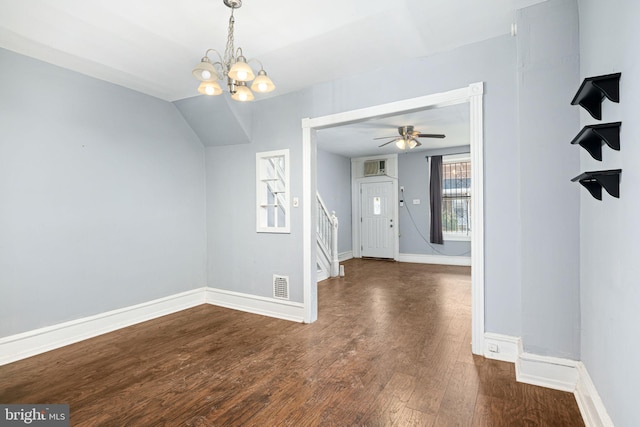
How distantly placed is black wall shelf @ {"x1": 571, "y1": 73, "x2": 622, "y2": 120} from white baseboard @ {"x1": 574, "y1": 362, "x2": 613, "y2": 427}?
155 cm

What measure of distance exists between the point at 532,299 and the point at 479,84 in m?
1.77

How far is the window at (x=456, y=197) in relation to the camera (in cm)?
731

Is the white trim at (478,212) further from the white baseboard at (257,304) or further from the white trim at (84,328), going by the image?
the white trim at (84,328)

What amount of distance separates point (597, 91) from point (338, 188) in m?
6.40

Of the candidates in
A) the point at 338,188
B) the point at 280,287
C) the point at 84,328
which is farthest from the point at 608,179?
the point at 338,188

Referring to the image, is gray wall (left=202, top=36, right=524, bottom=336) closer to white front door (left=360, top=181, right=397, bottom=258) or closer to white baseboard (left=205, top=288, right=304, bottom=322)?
white baseboard (left=205, top=288, right=304, bottom=322)

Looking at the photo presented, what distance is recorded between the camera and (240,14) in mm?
2312

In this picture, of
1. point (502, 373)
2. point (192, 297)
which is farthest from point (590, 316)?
point (192, 297)

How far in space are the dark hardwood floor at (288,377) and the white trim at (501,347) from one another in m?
0.09

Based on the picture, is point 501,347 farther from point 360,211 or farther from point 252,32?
point 360,211

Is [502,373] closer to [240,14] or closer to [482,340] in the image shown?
[482,340]

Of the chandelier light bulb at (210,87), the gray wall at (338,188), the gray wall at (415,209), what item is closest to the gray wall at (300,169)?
the chandelier light bulb at (210,87)

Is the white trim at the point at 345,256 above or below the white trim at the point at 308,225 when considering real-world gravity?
below

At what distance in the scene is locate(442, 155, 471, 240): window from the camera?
24.0ft
